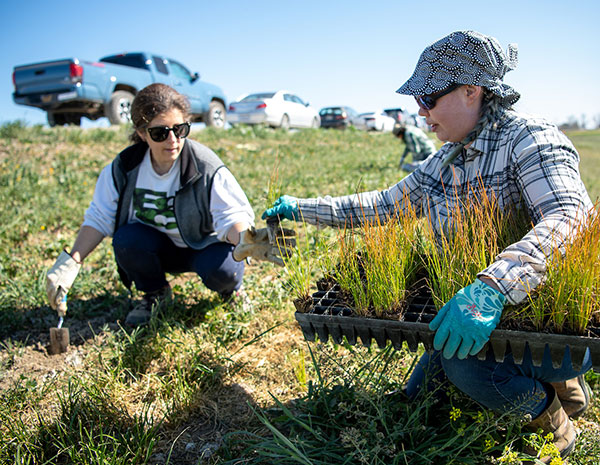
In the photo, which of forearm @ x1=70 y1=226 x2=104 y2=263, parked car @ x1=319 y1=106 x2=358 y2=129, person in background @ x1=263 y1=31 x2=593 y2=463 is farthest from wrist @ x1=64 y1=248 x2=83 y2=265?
parked car @ x1=319 y1=106 x2=358 y2=129

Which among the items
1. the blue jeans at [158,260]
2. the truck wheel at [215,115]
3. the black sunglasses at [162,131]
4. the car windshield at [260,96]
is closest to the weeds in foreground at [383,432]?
the blue jeans at [158,260]

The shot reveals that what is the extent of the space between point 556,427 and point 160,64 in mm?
10641

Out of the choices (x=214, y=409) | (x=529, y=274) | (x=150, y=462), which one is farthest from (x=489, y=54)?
(x=150, y=462)

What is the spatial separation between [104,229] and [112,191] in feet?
0.83

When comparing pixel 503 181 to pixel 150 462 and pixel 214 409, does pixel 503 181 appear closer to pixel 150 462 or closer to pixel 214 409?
pixel 214 409

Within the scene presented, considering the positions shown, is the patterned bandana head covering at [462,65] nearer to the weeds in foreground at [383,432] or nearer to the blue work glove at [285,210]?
the blue work glove at [285,210]

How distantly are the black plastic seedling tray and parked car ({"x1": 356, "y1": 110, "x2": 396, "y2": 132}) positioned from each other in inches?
795

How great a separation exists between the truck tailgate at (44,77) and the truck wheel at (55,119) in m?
0.74

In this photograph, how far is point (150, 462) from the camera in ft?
6.10

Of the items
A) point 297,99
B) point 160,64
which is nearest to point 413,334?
point 160,64

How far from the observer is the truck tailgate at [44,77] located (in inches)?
324

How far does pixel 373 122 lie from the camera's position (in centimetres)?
2111

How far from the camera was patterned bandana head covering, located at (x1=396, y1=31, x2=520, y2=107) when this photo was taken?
179 cm

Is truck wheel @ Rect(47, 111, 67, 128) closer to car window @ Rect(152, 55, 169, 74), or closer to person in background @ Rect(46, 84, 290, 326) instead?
car window @ Rect(152, 55, 169, 74)
